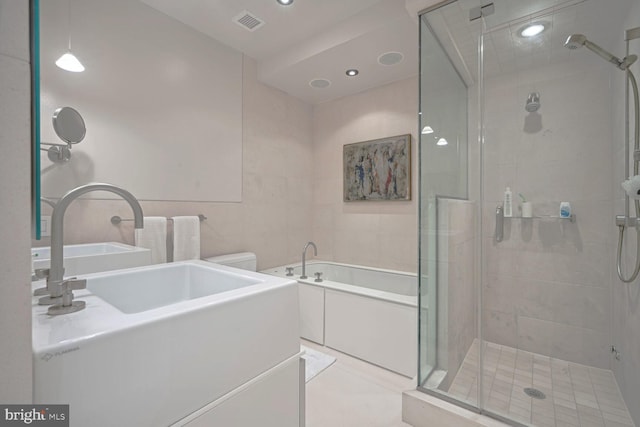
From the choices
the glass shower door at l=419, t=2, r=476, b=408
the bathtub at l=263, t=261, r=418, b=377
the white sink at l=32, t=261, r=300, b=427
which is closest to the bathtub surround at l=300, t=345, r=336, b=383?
the bathtub at l=263, t=261, r=418, b=377

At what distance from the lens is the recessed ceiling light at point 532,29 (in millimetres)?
1931

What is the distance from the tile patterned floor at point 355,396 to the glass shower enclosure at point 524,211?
28 centimetres

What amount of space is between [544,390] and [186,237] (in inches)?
106

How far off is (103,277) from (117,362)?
577 mm

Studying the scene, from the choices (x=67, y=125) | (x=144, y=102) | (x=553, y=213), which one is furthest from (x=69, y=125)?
(x=553, y=213)

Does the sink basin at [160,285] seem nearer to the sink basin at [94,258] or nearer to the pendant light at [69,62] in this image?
the sink basin at [94,258]

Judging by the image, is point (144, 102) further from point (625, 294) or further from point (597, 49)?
point (625, 294)

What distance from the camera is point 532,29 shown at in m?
1.97

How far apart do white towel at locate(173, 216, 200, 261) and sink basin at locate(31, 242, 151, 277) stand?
418 mm

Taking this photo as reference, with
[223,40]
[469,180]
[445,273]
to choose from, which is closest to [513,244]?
[469,180]

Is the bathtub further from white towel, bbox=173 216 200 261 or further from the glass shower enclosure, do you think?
white towel, bbox=173 216 200 261

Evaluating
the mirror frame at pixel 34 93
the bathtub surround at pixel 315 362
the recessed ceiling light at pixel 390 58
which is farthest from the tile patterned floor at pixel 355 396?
the recessed ceiling light at pixel 390 58

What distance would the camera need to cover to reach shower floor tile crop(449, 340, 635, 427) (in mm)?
1575

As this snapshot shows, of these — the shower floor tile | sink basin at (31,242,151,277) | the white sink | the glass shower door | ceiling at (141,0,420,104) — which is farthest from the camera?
ceiling at (141,0,420,104)
